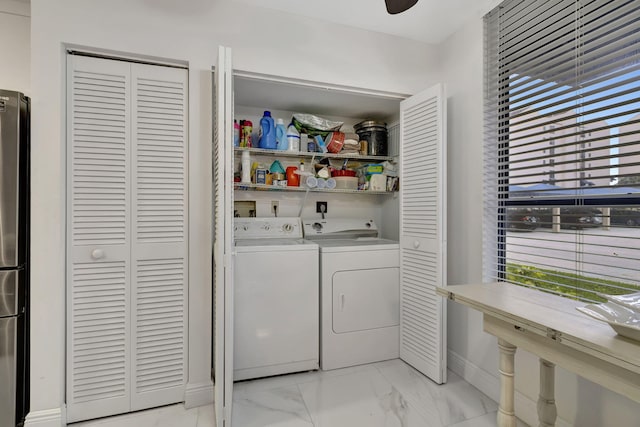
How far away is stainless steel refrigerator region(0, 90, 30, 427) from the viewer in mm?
1591

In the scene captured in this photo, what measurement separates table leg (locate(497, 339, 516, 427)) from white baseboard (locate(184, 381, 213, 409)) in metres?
1.58

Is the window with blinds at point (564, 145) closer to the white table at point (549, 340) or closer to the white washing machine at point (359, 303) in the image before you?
the white table at point (549, 340)

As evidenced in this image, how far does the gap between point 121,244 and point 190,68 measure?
3.68ft

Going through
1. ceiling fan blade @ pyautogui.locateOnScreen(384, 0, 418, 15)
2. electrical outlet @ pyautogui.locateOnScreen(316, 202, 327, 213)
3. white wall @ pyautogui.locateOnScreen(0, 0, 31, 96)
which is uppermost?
white wall @ pyautogui.locateOnScreen(0, 0, 31, 96)

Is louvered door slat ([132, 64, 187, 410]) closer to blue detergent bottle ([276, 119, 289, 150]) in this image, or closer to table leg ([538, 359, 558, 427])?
blue detergent bottle ([276, 119, 289, 150])

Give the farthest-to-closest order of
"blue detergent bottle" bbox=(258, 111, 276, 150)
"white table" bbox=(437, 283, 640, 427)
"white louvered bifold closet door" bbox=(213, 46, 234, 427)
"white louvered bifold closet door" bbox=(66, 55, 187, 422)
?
"blue detergent bottle" bbox=(258, 111, 276, 150)
"white louvered bifold closet door" bbox=(66, 55, 187, 422)
"white louvered bifold closet door" bbox=(213, 46, 234, 427)
"white table" bbox=(437, 283, 640, 427)

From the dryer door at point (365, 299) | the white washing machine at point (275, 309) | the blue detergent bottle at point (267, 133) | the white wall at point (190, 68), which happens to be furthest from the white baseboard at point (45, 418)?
the blue detergent bottle at point (267, 133)

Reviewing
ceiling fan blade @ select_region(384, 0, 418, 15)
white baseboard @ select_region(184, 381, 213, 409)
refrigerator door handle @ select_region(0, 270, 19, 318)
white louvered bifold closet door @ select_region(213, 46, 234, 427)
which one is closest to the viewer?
ceiling fan blade @ select_region(384, 0, 418, 15)

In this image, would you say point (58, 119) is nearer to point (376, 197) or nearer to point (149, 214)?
point (149, 214)

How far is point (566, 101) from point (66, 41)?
261cm

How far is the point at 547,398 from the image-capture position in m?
1.39

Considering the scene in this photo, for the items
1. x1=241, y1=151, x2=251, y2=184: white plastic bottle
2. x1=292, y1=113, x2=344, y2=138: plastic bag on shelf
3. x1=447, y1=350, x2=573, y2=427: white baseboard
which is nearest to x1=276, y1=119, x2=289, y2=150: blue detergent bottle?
x1=292, y1=113, x2=344, y2=138: plastic bag on shelf

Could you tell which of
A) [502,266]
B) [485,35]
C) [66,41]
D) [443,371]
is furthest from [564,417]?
[66,41]

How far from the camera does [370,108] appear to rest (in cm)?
270
